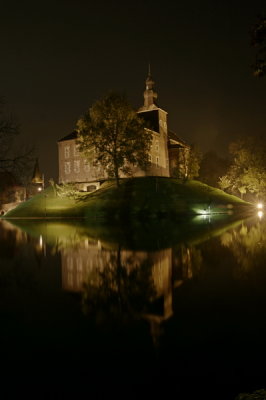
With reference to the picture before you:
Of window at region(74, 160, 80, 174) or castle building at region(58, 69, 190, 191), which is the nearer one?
castle building at region(58, 69, 190, 191)

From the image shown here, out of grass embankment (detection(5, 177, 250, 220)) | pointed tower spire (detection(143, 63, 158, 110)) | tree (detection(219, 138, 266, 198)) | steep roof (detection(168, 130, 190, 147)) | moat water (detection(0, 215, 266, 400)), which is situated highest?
pointed tower spire (detection(143, 63, 158, 110))

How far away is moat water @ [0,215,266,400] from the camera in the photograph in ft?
14.4

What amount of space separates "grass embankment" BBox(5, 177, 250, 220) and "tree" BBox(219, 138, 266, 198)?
1366 centimetres

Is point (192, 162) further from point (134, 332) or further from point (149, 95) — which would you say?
point (134, 332)

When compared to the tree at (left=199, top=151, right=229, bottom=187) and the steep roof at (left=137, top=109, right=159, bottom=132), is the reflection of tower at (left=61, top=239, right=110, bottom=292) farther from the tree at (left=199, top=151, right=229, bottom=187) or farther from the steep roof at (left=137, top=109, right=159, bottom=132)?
the tree at (left=199, top=151, right=229, bottom=187)

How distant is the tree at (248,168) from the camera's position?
79.5 m

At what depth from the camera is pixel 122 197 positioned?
195 feet

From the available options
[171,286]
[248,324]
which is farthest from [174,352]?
[171,286]

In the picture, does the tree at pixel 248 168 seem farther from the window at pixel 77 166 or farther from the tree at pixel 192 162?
the window at pixel 77 166

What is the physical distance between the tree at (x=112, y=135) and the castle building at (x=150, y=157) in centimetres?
1183

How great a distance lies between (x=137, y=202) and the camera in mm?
56719

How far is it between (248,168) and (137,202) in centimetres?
3426

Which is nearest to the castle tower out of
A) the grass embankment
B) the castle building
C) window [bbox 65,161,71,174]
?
the castle building

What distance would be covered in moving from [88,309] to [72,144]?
77.4 m
